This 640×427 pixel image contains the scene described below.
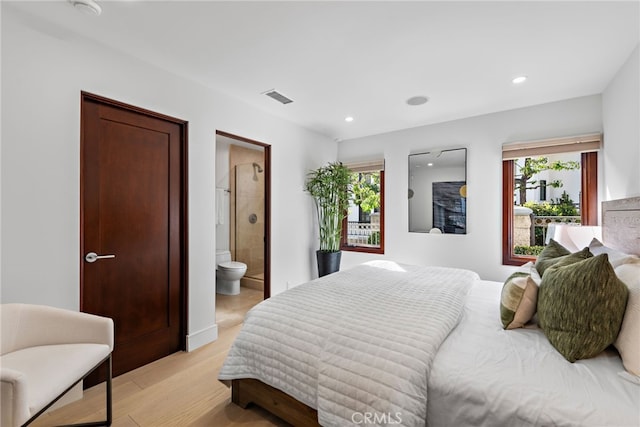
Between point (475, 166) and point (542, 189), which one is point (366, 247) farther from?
point (542, 189)

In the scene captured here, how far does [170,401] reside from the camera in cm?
194

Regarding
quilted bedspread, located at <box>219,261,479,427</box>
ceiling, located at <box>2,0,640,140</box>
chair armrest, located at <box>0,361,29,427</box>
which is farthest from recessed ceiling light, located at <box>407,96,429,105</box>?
chair armrest, located at <box>0,361,29,427</box>

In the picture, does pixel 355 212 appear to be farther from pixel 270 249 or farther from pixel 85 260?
pixel 85 260

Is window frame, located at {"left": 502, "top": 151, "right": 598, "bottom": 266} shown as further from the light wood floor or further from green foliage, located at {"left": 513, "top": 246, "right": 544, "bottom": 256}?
the light wood floor

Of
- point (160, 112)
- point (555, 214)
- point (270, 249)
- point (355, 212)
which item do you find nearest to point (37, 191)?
point (160, 112)

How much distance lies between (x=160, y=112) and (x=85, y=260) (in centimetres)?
130

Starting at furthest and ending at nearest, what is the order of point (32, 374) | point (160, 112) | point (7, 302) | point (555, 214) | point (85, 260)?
point (555, 214) → point (160, 112) → point (85, 260) → point (7, 302) → point (32, 374)

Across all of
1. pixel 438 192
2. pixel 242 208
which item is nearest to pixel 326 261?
→ pixel 438 192

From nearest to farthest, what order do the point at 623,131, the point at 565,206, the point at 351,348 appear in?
the point at 351,348 < the point at 623,131 < the point at 565,206

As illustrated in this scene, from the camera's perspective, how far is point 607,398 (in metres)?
1.04

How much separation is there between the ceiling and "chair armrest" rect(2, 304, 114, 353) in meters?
1.78

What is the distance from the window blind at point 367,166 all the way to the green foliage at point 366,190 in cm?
12

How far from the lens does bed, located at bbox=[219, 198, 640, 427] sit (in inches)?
42.8

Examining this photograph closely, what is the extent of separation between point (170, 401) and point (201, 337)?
0.81 m
